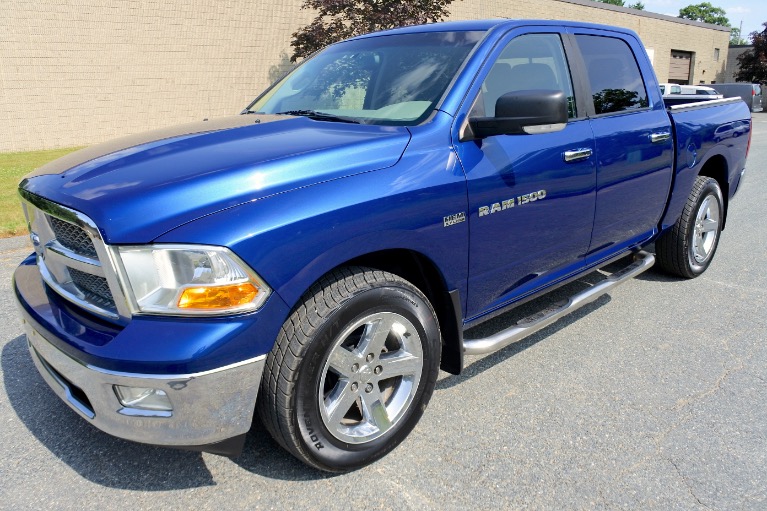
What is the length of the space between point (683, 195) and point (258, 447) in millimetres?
3631

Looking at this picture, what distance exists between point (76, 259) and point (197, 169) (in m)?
0.57

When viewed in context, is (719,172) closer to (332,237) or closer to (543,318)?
(543,318)

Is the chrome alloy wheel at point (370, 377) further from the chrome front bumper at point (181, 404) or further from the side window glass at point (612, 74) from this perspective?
the side window glass at point (612, 74)

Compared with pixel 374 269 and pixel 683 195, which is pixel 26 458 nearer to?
pixel 374 269

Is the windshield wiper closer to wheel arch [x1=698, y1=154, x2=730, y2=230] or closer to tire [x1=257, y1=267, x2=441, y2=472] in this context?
tire [x1=257, y1=267, x2=441, y2=472]

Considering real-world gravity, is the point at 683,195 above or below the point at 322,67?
below

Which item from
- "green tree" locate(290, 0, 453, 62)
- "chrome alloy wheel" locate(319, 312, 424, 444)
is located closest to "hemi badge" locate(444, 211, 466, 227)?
"chrome alloy wheel" locate(319, 312, 424, 444)

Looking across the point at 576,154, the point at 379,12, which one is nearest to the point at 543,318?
the point at 576,154

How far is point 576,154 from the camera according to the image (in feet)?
10.8

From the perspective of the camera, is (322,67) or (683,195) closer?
(322,67)

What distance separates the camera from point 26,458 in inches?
103

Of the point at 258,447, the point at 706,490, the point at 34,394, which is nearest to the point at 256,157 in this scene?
the point at 258,447

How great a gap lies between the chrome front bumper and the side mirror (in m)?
1.48

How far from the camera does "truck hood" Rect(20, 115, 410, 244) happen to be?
80.4 inches
